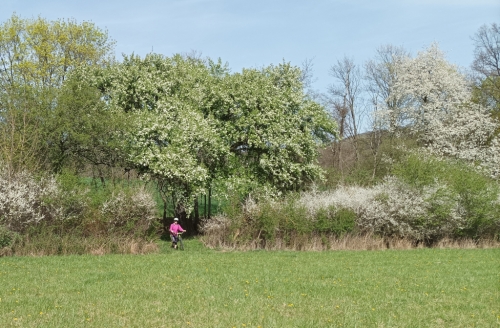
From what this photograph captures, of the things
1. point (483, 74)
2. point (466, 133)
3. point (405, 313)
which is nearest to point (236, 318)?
point (405, 313)

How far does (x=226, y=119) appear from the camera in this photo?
33281 millimetres

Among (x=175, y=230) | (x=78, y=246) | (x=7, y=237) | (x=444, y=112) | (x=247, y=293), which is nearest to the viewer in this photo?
(x=247, y=293)

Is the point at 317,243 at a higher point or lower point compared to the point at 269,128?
lower

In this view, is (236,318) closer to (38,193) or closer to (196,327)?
(196,327)

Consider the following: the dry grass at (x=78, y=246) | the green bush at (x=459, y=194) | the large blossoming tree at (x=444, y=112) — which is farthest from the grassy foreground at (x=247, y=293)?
the large blossoming tree at (x=444, y=112)

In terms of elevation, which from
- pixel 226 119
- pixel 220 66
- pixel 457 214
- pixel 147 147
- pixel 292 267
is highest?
pixel 220 66

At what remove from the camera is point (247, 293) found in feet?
42.0

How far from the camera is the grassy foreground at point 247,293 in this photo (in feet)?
33.1

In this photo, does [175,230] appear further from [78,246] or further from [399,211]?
[399,211]

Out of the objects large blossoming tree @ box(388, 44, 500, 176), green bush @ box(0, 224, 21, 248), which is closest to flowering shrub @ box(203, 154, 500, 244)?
large blossoming tree @ box(388, 44, 500, 176)

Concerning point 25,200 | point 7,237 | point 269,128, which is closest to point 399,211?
point 269,128

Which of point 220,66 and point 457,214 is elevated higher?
point 220,66

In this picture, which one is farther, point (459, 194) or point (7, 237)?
point (459, 194)

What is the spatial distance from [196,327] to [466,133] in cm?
3615
